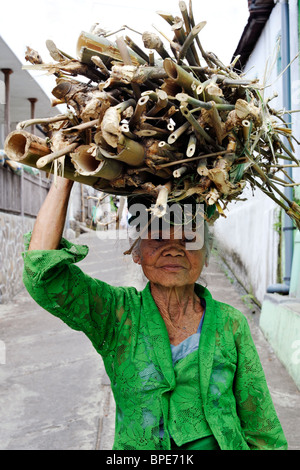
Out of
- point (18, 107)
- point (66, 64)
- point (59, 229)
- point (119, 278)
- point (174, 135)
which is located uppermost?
point (18, 107)

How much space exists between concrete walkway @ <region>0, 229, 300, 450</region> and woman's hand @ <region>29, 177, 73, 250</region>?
49 cm

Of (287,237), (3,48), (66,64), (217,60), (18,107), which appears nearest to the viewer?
(66,64)

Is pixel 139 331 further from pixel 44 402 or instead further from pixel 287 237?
pixel 287 237

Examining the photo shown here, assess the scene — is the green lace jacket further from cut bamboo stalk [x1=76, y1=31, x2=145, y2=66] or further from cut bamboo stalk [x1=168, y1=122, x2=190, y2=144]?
cut bamboo stalk [x1=76, y1=31, x2=145, y2=66]

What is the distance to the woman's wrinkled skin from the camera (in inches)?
71.0

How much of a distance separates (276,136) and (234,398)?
40.6 inches

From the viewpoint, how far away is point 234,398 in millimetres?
1748

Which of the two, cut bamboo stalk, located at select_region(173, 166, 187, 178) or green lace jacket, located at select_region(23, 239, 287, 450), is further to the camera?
green lace jacket, located at select_region(23, 239, 287, 450)

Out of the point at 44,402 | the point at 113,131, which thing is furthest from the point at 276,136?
the point at 44,402

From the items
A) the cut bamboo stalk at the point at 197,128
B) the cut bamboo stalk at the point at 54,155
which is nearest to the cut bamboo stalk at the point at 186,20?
the cut bamboo stalk at the point at 197,128

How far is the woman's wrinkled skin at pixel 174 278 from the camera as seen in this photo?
1803mm

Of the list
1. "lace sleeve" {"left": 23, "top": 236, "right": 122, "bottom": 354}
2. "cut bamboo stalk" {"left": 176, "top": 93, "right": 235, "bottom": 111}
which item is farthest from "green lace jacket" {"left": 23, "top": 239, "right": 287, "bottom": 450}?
"cut bamboo stalk" {"left": 176, "top": 93, "right": 235, "bottom": 111}

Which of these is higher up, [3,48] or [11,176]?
[3,48]

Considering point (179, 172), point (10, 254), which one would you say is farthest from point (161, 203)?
point (10, 254)
